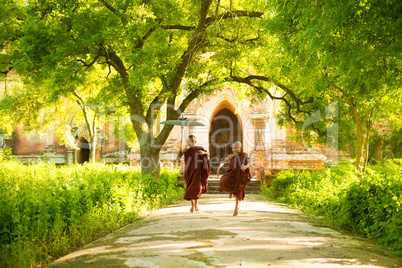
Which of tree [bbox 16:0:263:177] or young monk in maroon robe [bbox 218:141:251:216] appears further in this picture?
tree [bbox 16:0:263:177]

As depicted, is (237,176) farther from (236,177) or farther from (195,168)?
(195,168)

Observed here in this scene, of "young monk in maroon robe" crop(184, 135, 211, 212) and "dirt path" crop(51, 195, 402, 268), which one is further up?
"young monk in maroon robe" crop(184, 135, 211, 212)

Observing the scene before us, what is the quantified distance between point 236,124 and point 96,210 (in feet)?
68.4

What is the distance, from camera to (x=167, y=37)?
50.5 ft

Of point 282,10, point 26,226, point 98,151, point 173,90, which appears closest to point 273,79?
point 173,90

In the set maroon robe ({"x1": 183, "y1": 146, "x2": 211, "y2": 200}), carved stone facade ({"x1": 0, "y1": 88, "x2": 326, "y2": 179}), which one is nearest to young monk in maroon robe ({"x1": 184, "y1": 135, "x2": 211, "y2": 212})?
maroon robe ({"x1": 183, "y1": 146, "x2": 211, "y2": 200})

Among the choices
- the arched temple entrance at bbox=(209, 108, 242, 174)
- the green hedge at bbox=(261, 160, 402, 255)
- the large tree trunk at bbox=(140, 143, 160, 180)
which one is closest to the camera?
the green hedge at bbox=(261, 160, 402, 255)

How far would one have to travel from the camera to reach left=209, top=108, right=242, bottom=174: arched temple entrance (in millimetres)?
27500

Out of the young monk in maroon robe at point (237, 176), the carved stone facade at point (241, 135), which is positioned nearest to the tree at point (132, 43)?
the young monk in maroon robe at point (237, 176)

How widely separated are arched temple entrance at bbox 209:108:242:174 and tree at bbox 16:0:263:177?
13.4 m

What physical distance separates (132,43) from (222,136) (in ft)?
55.5

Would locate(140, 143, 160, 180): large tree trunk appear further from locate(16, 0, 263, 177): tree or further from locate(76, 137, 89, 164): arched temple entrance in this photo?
locate(76, 137, 89, 164): arched temple entrance

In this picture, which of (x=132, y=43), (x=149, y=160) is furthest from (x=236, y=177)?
(x=132, y=43)

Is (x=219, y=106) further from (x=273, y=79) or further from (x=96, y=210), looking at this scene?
(x=96, y=210)
